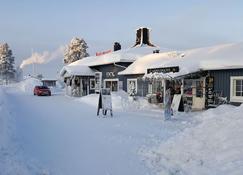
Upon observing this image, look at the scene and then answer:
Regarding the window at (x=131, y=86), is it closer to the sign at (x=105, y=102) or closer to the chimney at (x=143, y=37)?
the sign at (x=105, y=102)

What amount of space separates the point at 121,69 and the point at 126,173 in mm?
26043

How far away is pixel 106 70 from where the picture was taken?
116 feet

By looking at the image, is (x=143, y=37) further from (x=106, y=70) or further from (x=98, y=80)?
Result: (x=106, y=70)

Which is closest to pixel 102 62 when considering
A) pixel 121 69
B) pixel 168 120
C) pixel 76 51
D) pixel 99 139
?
pixel 121 69

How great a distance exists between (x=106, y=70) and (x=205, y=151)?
27596mm

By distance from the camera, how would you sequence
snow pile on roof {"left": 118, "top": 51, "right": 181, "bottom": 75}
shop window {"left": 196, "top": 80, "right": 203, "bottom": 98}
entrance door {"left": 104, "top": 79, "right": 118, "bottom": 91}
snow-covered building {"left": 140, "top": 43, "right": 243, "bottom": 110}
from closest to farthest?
snow-covered building {"left": 140, "top": 43, "right": 243, "bottom": 110}, shop window {"left": 196, "top": 80, "right": 203, "bottom": 98}, snow pile on roof {"left": 118, "top": 51, "right": 181, "bottom": 75}, entrance door {"left": 104, "top": 79, "right": 118, "bottom": 91}

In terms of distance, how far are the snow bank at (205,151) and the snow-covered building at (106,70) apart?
70.8 feet

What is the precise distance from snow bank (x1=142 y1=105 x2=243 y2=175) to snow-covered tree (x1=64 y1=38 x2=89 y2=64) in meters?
61.4

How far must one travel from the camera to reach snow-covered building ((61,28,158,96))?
32844 mm

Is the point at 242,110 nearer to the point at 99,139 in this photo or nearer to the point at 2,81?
the point at 99,139

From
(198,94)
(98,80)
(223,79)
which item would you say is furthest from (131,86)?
(223,79)

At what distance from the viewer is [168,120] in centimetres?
1544

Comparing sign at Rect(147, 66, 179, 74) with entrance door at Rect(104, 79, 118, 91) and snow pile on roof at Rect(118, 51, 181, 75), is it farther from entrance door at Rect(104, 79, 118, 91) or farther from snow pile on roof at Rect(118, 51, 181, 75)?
entrance door at Rect(104, 79, 118, 91)

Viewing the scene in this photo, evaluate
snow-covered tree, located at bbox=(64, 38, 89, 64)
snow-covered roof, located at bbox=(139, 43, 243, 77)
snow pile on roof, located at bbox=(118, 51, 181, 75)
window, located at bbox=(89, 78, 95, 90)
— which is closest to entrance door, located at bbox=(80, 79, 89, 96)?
window, located at bbox=(89, 78, 95, 90)
